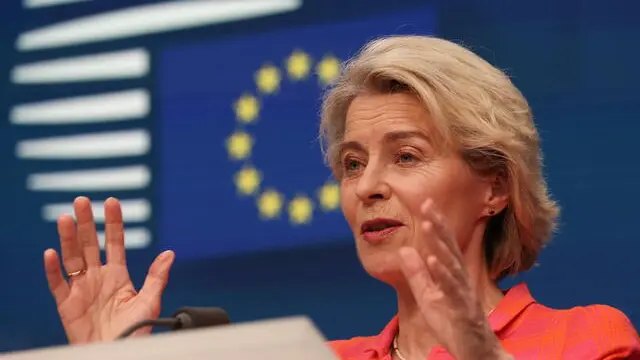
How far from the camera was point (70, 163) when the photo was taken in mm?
2746

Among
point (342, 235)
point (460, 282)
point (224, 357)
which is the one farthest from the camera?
point (342, 235)

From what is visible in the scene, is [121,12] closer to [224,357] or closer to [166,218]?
[166,218]

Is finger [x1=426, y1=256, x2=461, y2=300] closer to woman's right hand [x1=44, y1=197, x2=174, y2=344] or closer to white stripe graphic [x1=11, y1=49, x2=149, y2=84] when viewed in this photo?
woman's right hand [x1=44, y1=197, x2=174, y2=344]

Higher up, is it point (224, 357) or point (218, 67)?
point (218, 67)

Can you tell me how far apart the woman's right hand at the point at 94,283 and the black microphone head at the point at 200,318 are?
0.45m

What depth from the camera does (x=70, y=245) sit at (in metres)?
1.87

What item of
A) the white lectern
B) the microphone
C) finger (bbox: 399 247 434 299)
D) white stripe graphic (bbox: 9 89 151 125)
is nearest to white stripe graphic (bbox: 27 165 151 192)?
white stripe graphic (bbox: 9 89 151 125)

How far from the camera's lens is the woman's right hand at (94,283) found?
1.84 metres

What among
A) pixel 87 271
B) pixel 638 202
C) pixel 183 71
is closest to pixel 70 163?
pixel 183 71

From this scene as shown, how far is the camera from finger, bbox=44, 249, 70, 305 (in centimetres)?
186

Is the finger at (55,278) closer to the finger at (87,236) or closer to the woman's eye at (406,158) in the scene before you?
the finger at (87,236)

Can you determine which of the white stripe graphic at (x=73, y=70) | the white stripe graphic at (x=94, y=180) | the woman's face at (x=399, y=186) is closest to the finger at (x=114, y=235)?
the woman's face at (x=399, y=186)

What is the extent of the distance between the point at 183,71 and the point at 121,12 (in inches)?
8.9

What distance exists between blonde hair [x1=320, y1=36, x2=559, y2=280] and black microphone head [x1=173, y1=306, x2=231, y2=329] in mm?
696
